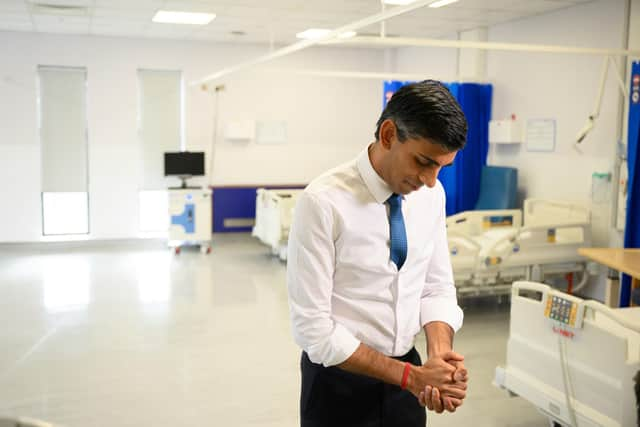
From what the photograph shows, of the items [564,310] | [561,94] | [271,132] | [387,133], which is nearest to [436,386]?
[387,133]

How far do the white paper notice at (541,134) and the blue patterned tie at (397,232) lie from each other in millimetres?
5704

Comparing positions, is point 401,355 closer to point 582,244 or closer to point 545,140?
point 582,244

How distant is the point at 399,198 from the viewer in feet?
5.15

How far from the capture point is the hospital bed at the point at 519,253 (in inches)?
216

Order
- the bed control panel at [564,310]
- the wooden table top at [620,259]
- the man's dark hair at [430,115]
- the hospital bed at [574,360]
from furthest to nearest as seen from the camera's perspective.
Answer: the wooden table top at [620,259], the bed control panel at [564,310], the hospital bed at [574,360], the man's dark hair at [430,115]

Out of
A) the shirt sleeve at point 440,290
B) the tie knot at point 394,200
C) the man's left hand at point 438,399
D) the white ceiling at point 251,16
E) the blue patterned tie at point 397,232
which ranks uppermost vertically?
the white ceiling at point 251,16

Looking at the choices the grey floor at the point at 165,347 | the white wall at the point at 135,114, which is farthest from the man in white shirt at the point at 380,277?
the white wall at the point at 135,114

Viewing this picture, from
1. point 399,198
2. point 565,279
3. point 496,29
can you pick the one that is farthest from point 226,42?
point 399,198

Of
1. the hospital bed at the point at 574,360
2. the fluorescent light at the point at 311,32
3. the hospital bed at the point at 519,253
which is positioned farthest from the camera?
the fluorescent light at the point at 311,32

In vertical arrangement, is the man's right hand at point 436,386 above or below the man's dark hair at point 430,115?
below

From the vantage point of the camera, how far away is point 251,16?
7211 millimetres

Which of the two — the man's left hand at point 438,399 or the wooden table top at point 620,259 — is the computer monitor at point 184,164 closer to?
the wooden table top at point 620,259

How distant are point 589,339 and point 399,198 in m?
1.81

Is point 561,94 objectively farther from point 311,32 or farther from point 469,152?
point 311,32
